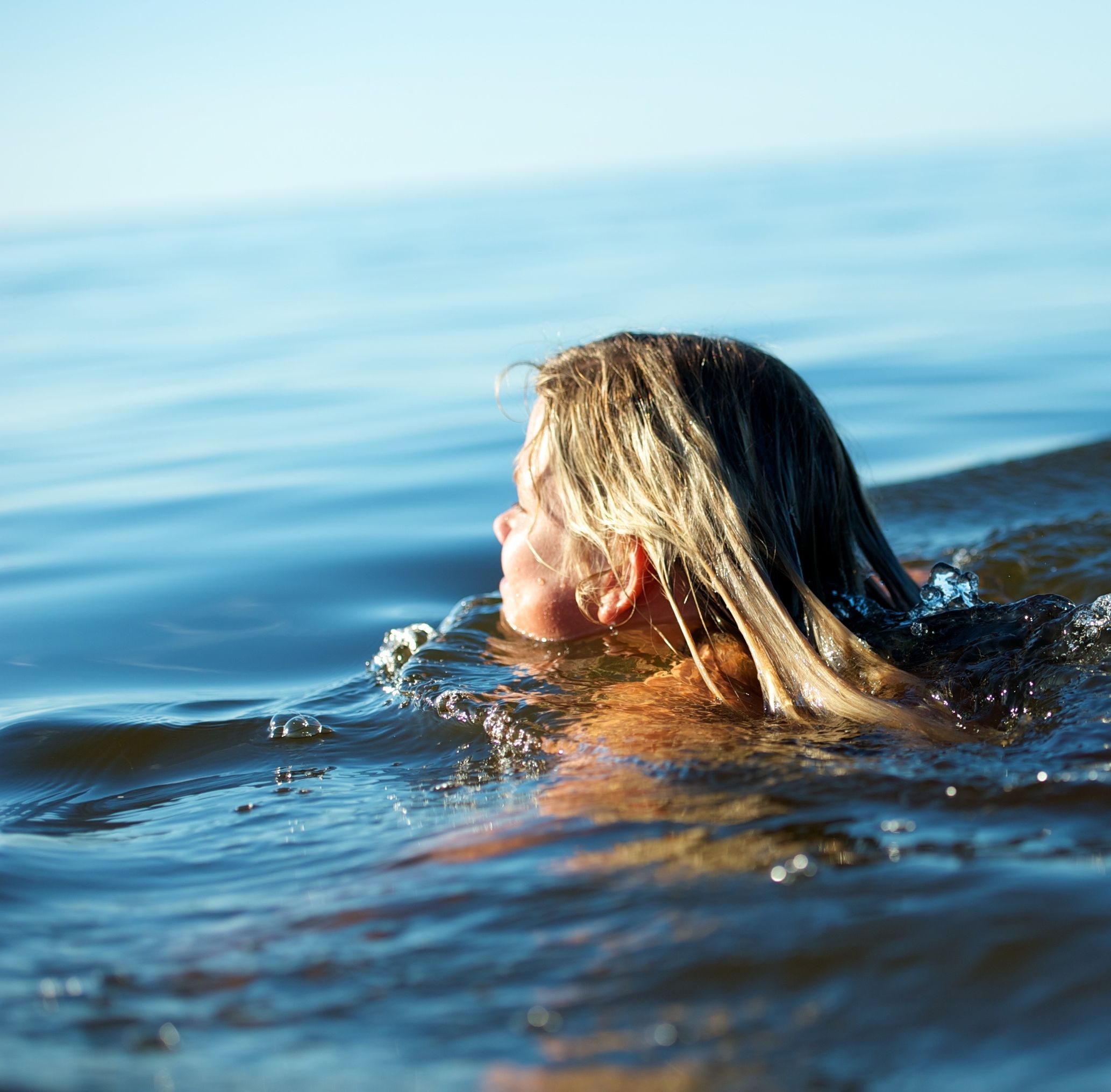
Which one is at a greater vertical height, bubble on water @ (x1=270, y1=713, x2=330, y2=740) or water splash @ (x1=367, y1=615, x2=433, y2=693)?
water splash @ (x1=367, y1=615, x2=433, y2=693)

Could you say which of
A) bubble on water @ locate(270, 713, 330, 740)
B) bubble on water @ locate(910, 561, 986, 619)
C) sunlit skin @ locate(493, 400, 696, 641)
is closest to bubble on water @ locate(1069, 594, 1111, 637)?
bubble on water @ locate(910, 561, 986, 619)

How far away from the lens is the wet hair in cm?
294

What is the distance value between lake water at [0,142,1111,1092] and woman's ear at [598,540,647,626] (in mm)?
196

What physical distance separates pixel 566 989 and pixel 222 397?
351 inches

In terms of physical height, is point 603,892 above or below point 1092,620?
below

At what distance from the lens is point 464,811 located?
2605mm

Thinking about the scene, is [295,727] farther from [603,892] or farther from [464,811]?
[603,892]

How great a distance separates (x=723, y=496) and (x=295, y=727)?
1.32 m

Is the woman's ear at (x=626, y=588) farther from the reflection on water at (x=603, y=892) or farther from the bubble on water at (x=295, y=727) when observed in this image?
the bubble on water at (x=295, y=727)

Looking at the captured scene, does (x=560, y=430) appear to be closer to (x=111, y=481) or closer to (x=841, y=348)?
(x=111, y=481)

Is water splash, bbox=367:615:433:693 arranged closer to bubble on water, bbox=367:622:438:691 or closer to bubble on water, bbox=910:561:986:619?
bubble on water, bbox=367:622:438:691

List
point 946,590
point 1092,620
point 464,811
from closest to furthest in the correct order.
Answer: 1. point 464,811
2. point 1092,620
3. point 946,590

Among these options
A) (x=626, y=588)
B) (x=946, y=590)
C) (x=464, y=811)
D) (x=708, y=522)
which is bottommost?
(x=464, y=811)

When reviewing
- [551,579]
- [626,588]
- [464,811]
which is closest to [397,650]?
[551,579]
